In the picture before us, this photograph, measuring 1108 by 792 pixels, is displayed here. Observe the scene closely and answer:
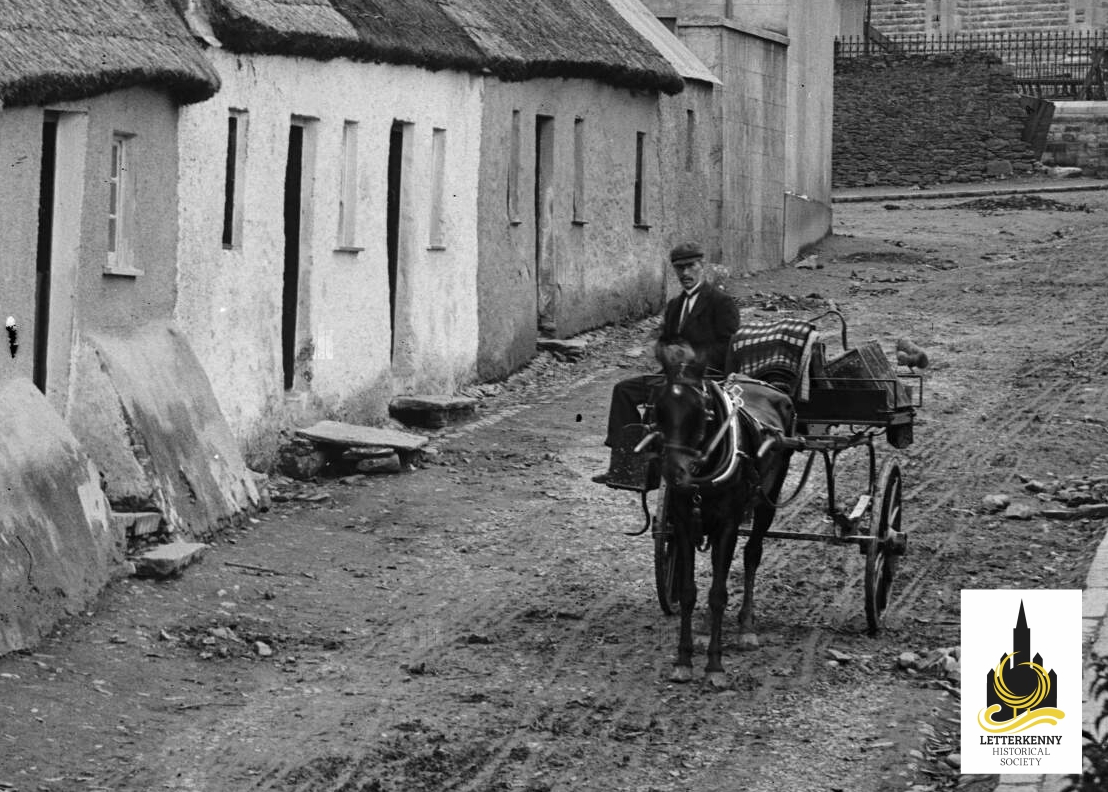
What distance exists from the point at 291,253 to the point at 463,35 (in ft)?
13.7

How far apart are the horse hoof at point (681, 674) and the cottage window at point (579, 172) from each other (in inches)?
561

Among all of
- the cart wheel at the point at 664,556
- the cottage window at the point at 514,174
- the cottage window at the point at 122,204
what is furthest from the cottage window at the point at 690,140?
the cart wheel at the point at 664,556

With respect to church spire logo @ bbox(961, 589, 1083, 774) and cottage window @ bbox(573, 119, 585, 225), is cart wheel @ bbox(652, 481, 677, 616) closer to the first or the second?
church spire logo @ bbox(961, 589, 1083, 774)

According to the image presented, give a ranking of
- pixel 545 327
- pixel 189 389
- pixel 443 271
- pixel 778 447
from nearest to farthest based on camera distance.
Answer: pixel 778 447 → pixel 189 389 → pixel 443 271 → pixel 545 327

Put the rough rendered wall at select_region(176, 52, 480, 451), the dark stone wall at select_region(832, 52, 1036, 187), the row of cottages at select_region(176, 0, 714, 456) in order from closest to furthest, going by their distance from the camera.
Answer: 1. the rough rendered wall at select_region(176, 52, 480, 451)
2. the row of cottages at select_region(176, 0, 714, 456)
3. the dark stone wall at select_region(832, 52, 1036, 187)

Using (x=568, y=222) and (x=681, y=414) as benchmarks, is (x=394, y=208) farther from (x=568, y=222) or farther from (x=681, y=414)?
(x=681, y=414)

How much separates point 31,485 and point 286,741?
3086 millimetres

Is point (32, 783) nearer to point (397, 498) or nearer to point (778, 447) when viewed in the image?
point (778, 447)

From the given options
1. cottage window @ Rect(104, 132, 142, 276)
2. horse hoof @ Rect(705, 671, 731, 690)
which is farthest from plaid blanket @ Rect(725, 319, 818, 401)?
cottage window @ Rect(104, 132, 142, 276)

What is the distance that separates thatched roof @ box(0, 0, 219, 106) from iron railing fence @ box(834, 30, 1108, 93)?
34.6 m

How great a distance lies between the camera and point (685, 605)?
1170 cm

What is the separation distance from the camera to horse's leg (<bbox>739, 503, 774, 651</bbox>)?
12.5 metres

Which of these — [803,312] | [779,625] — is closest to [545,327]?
[803,312]

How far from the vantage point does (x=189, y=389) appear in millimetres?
15852
